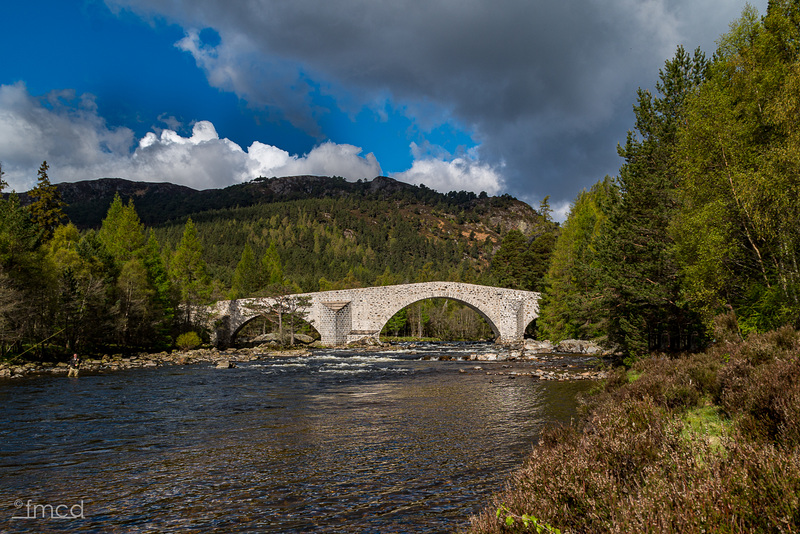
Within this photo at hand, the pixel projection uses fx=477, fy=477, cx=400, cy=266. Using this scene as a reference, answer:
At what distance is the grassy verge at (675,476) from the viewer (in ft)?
7.07

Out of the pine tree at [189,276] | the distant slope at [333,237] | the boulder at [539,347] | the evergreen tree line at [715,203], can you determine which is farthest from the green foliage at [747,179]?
the distant slope at [333,237]

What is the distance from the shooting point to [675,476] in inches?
105

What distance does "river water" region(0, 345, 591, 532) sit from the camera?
191 inches

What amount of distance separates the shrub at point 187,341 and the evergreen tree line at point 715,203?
28009 millimetres

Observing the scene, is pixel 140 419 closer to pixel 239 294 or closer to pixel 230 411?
pixel 230 411

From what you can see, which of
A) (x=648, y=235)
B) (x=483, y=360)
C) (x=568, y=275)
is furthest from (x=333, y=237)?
(x=648, y=235)

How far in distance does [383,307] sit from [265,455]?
106 ft

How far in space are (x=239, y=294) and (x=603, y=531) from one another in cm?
6101

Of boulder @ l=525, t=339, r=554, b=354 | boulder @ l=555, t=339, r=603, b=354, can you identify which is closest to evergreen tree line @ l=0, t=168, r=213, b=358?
boulder @ l=525, t=339, r=554, b=354

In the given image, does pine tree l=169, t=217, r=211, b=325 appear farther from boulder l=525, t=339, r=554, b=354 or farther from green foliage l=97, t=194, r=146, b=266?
boulder l=525, t=339, r=554, b=354

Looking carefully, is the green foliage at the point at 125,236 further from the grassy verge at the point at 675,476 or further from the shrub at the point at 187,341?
the grassy verge at the point at 675,476

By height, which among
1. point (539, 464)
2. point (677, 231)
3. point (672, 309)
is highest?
point (677, 231)

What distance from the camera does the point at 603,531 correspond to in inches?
95.1

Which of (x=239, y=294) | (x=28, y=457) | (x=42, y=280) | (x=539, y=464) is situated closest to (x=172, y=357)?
(x=42, y=280)
